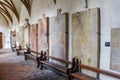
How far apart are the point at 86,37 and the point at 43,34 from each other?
3134 millimetres

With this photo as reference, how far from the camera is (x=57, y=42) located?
5.59 m

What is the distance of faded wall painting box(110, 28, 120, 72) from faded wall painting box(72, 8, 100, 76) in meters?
0.44

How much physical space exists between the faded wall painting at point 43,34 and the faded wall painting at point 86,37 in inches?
82.5

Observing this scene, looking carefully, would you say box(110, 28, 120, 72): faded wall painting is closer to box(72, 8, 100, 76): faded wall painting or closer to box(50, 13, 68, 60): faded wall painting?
box(72, 8, 100, 76): faded wall painting

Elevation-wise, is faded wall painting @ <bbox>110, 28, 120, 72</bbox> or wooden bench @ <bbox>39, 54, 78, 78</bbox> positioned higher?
faded wall painting @ <bbox>110, 28, 120, 72</bbox>

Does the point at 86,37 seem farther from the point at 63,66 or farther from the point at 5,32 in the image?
the point at 5,32

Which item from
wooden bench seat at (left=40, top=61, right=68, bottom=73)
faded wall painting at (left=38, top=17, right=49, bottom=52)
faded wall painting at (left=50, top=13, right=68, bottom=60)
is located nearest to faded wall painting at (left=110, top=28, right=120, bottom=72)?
wooden bench seat at (left=40, top=61, right=68, bottom=73)

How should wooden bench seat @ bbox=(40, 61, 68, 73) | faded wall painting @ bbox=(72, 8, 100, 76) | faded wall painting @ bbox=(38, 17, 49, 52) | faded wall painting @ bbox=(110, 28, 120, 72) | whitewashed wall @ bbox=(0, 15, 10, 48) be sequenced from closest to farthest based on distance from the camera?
faded wall painting @ bbox=(110, 28, 120, 72) → faded wall painting @ bbox=(72, 8, 100, 76) → wooden bench seat @ bbox=(40, 61, 68, 73) → faded wall painting @ bbox=(38, 17, 49, 52) → whitewashed wall @ bbox=(0, 15, 10, 48)

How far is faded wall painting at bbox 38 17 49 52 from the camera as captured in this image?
21.2ft

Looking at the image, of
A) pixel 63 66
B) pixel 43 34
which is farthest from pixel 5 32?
pixel 63 66

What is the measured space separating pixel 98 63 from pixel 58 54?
2.08 meters

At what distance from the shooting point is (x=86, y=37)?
4039 mm

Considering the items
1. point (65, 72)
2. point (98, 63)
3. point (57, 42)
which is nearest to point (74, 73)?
point (65, 72)

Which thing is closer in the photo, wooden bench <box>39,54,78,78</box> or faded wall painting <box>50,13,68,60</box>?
wooden bench <box>39,54,78,78</box>
